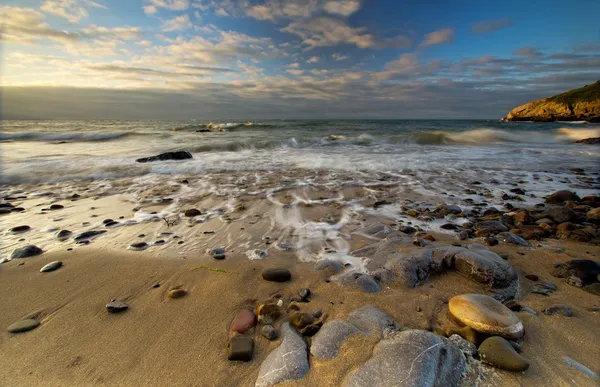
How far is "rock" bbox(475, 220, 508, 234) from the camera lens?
3631 mm

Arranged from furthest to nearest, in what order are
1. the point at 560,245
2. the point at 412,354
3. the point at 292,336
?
the point at 560,245, the point at 292,336, the point at 412,354

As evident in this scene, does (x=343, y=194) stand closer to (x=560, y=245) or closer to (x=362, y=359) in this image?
(x=560, y=245)

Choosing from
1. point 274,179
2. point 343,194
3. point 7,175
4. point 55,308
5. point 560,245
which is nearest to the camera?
point 55,308

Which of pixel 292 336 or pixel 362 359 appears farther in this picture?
pixel 292 336

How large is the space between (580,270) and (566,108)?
7113cm

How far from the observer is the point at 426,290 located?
240 cm

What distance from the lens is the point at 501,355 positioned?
1.57 meters

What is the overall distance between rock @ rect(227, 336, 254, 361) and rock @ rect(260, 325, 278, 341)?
107 mm

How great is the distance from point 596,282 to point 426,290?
152cm

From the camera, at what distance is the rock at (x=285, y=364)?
5.19 feet

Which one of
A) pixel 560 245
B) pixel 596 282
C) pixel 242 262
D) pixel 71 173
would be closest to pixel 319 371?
pixel 242 262

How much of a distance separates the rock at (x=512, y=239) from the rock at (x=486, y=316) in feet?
5.82

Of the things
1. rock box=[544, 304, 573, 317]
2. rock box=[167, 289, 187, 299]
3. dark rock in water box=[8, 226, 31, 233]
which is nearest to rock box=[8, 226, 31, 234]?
dark rock in water box=[8, 226, 31, 233]

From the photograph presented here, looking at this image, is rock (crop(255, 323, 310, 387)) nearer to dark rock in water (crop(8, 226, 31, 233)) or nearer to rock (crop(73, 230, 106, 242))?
rock (crop(73, 230, 106, 242))
